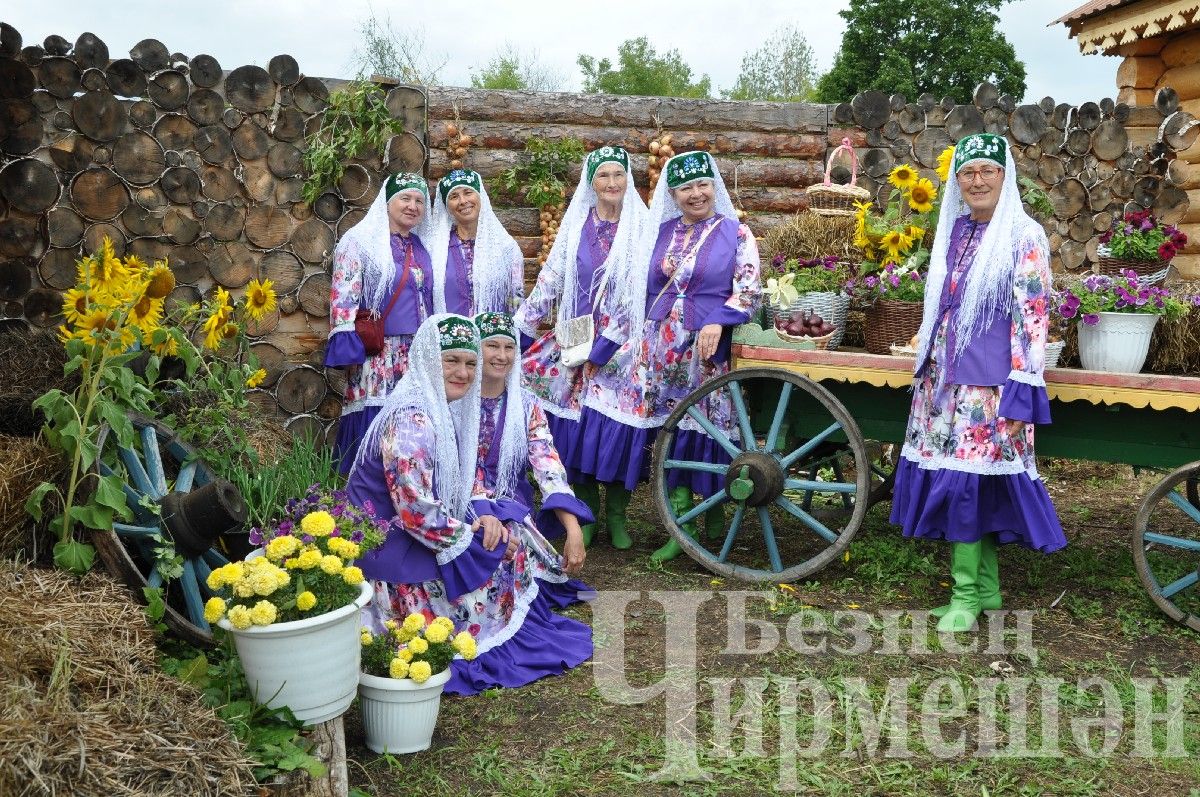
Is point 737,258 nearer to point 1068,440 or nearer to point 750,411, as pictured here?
point 750,411

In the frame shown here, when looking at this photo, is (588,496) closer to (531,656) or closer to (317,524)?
(531,656)

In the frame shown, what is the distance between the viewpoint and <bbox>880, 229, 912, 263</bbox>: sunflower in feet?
15.0

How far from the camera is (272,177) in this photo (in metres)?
5.86

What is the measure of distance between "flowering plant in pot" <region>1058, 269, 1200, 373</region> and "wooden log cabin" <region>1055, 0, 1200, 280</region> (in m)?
4.26

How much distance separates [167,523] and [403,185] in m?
2.33

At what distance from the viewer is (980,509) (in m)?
4.00

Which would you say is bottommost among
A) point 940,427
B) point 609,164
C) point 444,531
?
point 444,531

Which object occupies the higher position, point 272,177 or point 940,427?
point 272,177

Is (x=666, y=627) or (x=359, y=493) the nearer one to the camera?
(x=359, y=493)

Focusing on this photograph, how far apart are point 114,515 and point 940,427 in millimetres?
2883

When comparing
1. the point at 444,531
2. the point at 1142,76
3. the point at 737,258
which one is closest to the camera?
the point at 444,531

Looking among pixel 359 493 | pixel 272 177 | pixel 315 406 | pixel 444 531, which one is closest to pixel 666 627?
pixel 444 531

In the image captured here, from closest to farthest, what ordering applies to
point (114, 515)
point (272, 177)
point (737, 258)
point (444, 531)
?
1. point (114, 515)
2. point (444, 531)
3. point (737, 258)
4. point (272, 177)

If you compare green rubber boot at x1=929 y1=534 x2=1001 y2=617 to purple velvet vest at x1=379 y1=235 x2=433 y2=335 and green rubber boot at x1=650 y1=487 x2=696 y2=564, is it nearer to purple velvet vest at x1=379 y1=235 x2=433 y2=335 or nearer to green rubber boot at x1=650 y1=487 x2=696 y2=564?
green rubber boot at x1=650 y1=487 x2=696 y2=564
